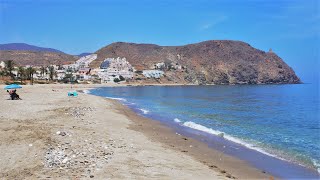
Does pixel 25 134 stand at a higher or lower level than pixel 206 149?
higher

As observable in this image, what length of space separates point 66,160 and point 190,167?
4.16m

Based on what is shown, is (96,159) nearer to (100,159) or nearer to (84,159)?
(100,159)

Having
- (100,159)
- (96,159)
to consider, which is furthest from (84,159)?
(100,159)

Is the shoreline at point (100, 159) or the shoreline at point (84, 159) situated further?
the shoreline at point (100, 159)

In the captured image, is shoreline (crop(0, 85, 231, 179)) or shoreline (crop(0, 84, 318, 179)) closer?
shoreline (crop(0, 85, 231, 179))

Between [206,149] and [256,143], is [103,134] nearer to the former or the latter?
[206,149]

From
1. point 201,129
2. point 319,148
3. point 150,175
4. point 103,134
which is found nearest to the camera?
point 150,175

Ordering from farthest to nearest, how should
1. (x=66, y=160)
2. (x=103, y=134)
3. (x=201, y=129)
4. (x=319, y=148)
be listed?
(x=201, y=129), (x=319, y=148), (x=103, y=134), (x=66, y=160)

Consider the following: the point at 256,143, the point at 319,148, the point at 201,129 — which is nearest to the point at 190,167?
the point at 256,143

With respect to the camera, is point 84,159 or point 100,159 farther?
point 100,159

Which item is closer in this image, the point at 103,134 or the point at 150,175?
the point at 150,175

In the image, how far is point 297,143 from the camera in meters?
19.8

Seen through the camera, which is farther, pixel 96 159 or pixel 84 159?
pixel 96 159

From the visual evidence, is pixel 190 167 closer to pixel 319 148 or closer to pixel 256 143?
pixel 256 143
